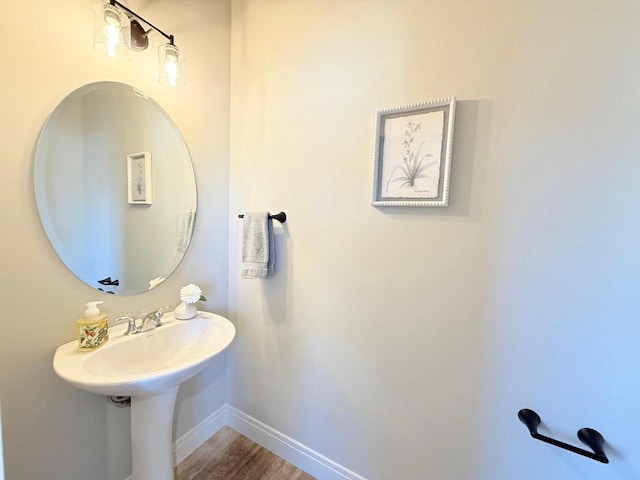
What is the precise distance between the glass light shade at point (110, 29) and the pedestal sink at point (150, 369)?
1128mm

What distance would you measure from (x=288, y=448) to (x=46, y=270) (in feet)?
4.70

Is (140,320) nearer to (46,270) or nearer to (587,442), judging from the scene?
(46,270)

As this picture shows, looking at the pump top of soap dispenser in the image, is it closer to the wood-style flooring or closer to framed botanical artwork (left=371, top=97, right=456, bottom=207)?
the wood-style flooring

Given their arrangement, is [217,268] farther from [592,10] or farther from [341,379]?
[592,10]

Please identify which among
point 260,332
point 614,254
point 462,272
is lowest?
point 260,332

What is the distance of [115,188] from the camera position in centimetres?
115

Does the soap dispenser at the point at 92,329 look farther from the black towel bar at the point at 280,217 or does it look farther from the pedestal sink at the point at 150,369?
the black towel bar at the point at 280,217

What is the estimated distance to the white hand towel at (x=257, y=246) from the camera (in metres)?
1.37

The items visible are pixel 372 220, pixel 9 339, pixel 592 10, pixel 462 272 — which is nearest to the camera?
pixel 592 10

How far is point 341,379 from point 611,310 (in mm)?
1033

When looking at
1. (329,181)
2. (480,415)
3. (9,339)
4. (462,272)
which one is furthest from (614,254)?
(9,339)

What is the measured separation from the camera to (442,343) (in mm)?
1056

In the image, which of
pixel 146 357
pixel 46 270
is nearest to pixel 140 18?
pixel 46 270

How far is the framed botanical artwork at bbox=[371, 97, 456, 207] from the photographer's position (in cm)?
99
